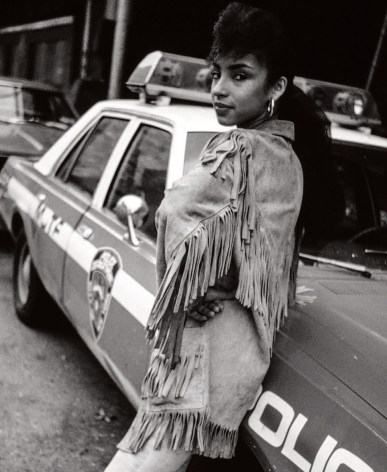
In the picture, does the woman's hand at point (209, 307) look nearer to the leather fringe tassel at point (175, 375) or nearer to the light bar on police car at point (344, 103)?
the leather fringe tassel at point (175, 375)

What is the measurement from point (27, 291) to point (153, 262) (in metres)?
1.88

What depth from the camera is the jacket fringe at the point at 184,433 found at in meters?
1.63

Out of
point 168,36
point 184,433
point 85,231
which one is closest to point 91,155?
point 85,231

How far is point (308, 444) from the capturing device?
1.56 m

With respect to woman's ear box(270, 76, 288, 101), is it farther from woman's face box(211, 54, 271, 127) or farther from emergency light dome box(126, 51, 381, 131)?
emergency light dome box(126, 51, 381, 131)

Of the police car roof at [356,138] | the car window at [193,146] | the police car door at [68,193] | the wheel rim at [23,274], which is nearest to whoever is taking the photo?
the car window at [193,146]

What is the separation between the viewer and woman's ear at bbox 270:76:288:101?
169 cm

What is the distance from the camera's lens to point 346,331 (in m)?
1.73

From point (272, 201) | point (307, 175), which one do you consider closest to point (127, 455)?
point (272, 201)

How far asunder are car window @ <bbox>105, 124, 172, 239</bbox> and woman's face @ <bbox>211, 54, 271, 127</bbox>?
98cm

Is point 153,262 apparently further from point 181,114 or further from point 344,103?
point 344,103

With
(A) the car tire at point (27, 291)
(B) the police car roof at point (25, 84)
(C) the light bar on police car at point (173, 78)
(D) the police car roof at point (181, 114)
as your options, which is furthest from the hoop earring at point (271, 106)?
(B) the police car roof at point (25, 84)

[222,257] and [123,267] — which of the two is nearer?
[222,257]

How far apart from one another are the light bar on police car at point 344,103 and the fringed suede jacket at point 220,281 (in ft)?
4.05
